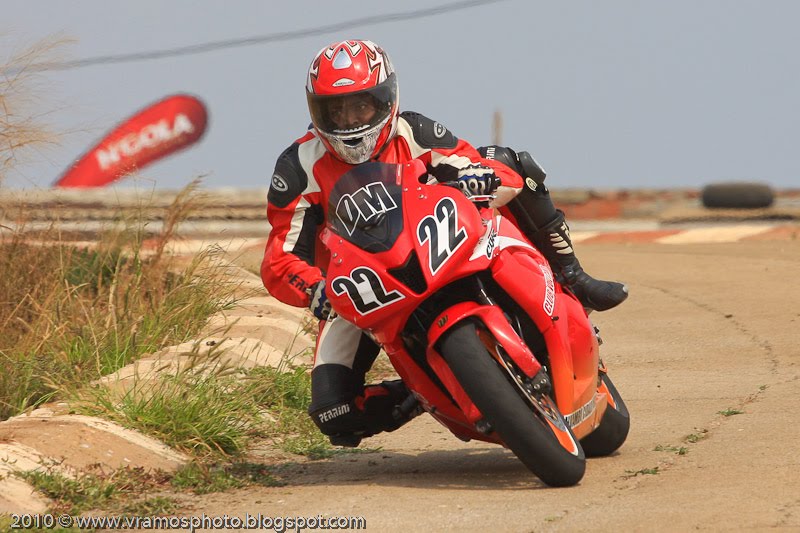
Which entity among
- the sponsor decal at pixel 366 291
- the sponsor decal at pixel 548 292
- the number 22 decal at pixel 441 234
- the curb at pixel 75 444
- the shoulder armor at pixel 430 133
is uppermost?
the shoulder armor at pixel 430 133

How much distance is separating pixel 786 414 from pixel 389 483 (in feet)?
7.06

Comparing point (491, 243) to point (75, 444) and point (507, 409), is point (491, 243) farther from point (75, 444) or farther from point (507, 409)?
point (75, 444)

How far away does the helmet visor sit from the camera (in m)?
5.69

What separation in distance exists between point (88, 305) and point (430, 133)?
3051 mm

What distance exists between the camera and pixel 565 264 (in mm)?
6312

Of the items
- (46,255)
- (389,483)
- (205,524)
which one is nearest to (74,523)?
(205,524)

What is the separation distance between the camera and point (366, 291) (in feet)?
16.3

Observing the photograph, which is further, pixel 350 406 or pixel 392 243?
pixel 350 406

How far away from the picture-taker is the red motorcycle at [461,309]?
4910mm

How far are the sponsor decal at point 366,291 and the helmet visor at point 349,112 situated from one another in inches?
35.9

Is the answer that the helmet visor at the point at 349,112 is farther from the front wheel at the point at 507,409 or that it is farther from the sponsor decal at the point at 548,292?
the front wheel at the point at 507,409

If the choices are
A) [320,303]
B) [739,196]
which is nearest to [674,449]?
[320,303]

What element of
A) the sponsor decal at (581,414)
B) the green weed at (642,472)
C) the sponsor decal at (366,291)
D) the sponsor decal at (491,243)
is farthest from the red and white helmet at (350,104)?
the green weed at (642,472)

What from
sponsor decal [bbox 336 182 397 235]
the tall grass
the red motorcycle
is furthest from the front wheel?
the tall grass
